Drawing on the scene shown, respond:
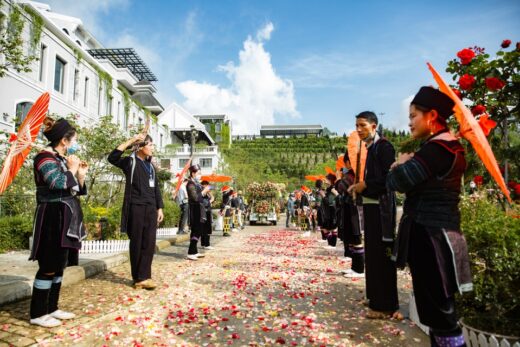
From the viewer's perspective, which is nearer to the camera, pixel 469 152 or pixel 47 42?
pixel 469 152

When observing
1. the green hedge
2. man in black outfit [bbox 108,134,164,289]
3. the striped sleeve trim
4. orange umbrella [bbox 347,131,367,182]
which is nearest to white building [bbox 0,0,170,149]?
the green hedge

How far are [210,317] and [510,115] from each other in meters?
4.20

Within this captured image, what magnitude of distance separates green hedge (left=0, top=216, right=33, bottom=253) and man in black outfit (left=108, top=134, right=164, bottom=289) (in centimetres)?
445

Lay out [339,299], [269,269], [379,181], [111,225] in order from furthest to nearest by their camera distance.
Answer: [111,225]
[269,269]
[339,299]
[379,181]

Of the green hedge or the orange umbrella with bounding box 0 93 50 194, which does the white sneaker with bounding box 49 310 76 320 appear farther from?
the green hedge

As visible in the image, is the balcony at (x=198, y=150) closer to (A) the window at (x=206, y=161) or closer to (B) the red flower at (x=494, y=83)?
(A) the window at (x=206, y=161)

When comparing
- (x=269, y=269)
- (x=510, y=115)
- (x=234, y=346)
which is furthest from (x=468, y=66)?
(x=269, y=269)

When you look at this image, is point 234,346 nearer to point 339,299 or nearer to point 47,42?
point 339,299

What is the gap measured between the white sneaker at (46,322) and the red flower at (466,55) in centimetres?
512

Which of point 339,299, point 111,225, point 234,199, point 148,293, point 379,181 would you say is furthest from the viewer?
point 234,199

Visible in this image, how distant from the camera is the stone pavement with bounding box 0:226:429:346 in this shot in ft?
10.3

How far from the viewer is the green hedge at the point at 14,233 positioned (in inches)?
304

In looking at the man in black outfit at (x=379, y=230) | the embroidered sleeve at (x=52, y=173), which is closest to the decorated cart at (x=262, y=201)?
the man in black outfit at (x=379, y=230)

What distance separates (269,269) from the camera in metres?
6.65
